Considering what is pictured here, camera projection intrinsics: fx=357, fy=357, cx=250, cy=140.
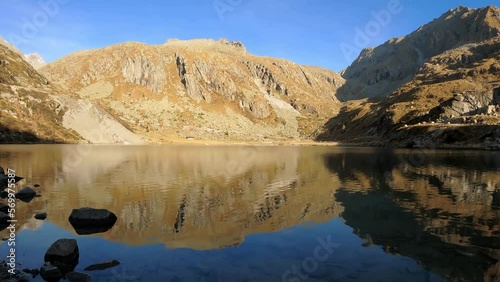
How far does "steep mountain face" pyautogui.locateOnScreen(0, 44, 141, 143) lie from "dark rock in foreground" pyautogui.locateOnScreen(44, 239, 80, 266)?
141 meters

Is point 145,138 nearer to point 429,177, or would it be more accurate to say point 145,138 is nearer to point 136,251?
point 429,177

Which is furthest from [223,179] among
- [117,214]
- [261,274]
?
[261,274]

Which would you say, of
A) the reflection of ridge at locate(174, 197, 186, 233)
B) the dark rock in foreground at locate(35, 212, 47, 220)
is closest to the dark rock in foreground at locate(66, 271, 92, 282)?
the reflection of ridge at locate(174, 197, 186, 233)

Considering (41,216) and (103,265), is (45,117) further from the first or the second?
(103,265)

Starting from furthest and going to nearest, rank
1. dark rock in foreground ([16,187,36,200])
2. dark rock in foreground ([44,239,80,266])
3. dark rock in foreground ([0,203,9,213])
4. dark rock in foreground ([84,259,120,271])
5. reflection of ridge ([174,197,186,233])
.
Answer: dark rock in foreground ([16,187,36,200])
dark rock in foreground ([0,203,9,213])
reflection of ridge ([174,197,186,233])
dark rock in foreground ([44,239,80,266])
dark rock in foreground ([84,259,120,271])

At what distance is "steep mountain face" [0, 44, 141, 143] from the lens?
145 metres

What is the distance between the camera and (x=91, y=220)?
27.8 meters

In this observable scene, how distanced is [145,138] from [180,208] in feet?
551

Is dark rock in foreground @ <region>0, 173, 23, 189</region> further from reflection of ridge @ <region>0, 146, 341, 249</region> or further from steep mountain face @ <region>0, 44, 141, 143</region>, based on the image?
steep mountain face @ <region>0, 44, 141, 143</region>

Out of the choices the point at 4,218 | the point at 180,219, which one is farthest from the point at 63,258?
the point at 4,218

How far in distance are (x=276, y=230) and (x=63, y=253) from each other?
14489 mm

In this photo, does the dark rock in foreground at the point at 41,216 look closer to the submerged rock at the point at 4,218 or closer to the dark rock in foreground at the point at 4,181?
the submerged rock at the point at 4,218

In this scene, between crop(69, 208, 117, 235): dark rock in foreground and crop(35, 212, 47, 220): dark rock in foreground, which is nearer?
crop(69, 208, 117, 235): dark rock in foreground

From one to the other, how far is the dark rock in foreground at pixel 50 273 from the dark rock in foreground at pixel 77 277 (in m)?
0.43
